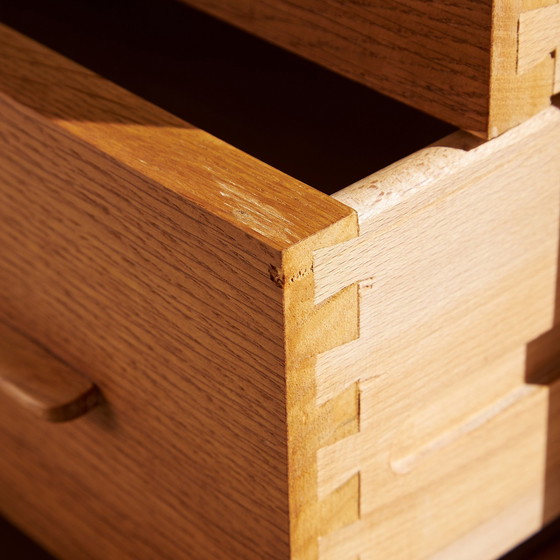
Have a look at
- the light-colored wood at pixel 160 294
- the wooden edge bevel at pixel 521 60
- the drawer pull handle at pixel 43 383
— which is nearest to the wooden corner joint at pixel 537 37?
the wooden edge bevel at pixel 521 60

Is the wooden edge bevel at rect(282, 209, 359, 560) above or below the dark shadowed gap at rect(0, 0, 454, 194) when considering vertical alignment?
below

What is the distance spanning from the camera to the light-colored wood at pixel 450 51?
49 cm

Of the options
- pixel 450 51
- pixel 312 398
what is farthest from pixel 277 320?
pixel 450 51

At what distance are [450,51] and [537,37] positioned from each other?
41 mm

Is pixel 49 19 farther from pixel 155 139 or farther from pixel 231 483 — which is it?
pixel 231 483

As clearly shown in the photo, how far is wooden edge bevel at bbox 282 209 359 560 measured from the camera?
438 mm

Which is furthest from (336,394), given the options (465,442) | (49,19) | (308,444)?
(49,19)

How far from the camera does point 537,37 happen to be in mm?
502

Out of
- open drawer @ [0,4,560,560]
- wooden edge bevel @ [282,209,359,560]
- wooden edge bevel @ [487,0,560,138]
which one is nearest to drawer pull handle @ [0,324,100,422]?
open drawer @ [0,4,560,560]

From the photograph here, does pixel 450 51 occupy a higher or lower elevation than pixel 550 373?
higher

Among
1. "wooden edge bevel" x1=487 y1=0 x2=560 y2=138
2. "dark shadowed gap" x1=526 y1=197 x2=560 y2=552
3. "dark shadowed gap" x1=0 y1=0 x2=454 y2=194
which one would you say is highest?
"wooden edge bevel" x1=487 y1=0 x2=560 y2=138

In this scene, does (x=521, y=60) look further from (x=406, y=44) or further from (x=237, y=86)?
(x=237, y=86)

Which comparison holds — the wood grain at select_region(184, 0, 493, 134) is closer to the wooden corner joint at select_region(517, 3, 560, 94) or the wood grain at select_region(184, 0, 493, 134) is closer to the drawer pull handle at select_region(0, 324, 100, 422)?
the wooden corner joint at select_region(517, 3, 560, 94)

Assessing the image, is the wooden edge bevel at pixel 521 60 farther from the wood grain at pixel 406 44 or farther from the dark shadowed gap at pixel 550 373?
the dark shadowed gap at pixel 550 373
